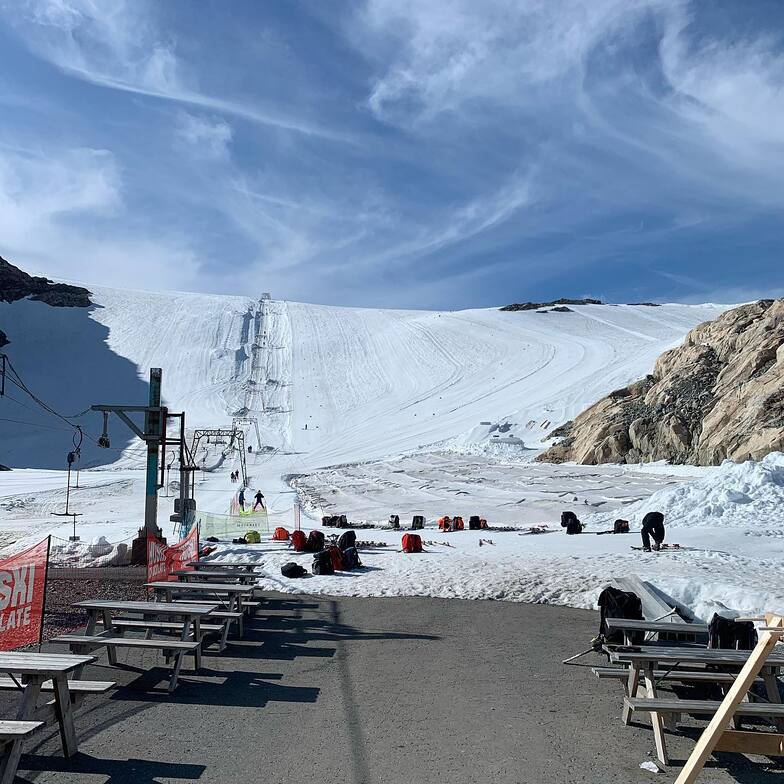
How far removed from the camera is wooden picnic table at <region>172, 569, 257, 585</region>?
9.83m

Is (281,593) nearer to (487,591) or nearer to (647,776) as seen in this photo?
(487,591)

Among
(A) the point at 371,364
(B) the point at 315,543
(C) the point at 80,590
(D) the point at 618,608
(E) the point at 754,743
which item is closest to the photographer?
(E) the point at 754,743

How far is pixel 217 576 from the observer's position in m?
10.2

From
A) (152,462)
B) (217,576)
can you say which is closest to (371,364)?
(152,462)

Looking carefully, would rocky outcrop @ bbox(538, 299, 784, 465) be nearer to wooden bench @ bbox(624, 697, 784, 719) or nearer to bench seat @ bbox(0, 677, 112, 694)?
wooden bench @ bbox(624, 697, 784, 719)

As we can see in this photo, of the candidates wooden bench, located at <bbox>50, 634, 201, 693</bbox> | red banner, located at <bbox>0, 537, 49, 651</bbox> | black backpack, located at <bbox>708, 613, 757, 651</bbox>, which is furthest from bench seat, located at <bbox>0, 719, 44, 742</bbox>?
black backpack, located at <bbox>708, 613, 757, 651</bbox>

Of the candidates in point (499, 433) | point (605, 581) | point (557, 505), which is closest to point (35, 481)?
point (557, 505)

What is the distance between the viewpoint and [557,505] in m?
26.8

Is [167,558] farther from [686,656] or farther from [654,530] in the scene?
[654,530]

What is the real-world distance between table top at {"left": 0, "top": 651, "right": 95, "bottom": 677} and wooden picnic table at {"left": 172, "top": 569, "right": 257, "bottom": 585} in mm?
4505

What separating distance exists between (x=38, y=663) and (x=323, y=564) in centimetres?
702

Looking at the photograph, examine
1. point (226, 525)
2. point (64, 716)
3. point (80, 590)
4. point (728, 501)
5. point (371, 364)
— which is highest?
point (371, 364)

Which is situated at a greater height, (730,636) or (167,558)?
(167,558)

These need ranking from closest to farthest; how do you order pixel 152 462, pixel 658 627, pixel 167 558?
1. pixel 658 627
2. pixel 167 558
3. pixel 152 462
